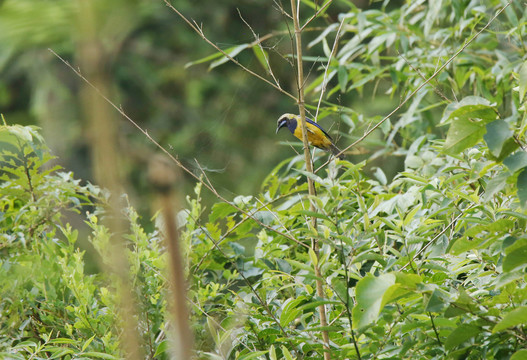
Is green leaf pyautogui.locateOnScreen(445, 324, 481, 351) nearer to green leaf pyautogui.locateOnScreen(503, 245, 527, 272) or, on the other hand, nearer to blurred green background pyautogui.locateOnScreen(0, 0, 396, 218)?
green leaf pyautogui.locateOnScreen(503, 245, 527, 272)

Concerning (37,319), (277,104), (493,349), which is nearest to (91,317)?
(37,319)

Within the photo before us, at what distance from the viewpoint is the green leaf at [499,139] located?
714mm

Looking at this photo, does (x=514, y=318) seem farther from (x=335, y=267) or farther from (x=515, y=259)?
(x=335, y=267)

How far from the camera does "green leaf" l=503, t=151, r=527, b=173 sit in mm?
708

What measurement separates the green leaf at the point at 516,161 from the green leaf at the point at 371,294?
194 mm

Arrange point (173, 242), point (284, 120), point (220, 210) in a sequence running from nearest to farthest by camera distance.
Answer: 1. point (173, 242)
2. point (220, 210)
3. point (284, 120)

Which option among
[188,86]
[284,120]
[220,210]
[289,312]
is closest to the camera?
[289,312]

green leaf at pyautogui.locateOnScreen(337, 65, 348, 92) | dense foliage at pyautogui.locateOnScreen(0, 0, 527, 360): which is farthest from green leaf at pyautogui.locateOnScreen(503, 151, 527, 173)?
green leaf at pyautogui.locateOnScreen(337, 65, 348, 92)

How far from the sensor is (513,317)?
65 centimetres

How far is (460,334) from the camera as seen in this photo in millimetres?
725

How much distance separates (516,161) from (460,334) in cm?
22

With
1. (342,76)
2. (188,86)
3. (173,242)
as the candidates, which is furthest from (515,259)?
(188,86)

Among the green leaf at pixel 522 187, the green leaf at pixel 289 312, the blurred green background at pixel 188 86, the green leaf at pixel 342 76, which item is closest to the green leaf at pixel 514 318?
the green leaf at pixel 522 187

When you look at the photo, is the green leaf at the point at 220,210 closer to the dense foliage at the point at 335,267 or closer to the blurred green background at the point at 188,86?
the dense foliage at the point at 335,267
